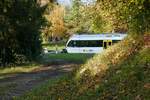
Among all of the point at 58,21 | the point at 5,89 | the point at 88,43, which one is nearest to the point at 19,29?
the point at 5,89

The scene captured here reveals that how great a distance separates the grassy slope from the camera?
9430 millimetres

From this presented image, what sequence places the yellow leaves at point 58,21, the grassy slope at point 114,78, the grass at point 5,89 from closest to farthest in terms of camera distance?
the grassy slope at point 114,78 < the grass at point 5,89 < the yellow leaves at point 58,21

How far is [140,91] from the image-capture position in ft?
29.3

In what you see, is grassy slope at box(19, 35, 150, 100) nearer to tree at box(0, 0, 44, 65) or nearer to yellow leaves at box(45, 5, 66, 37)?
tree at box(0, 0, 44, 65)

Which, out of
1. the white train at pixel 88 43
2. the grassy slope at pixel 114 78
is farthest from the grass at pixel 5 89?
the white train at pixel 88 43

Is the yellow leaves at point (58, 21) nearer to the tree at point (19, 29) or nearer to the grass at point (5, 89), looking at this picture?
the tree at point (19, 29)

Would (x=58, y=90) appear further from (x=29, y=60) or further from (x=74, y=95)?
(x=29, y=60)

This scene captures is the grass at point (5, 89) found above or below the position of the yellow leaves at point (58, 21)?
above

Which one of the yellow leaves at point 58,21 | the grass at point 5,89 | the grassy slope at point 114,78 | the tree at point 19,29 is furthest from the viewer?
the yellow leaves at point 58,21

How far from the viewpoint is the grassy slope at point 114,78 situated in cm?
943

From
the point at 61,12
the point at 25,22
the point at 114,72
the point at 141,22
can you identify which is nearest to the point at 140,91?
the point at 114,72

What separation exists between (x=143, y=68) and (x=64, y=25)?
3710 inches

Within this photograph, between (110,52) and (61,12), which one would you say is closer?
(110,52)

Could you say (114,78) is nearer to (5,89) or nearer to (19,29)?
(5,89)
